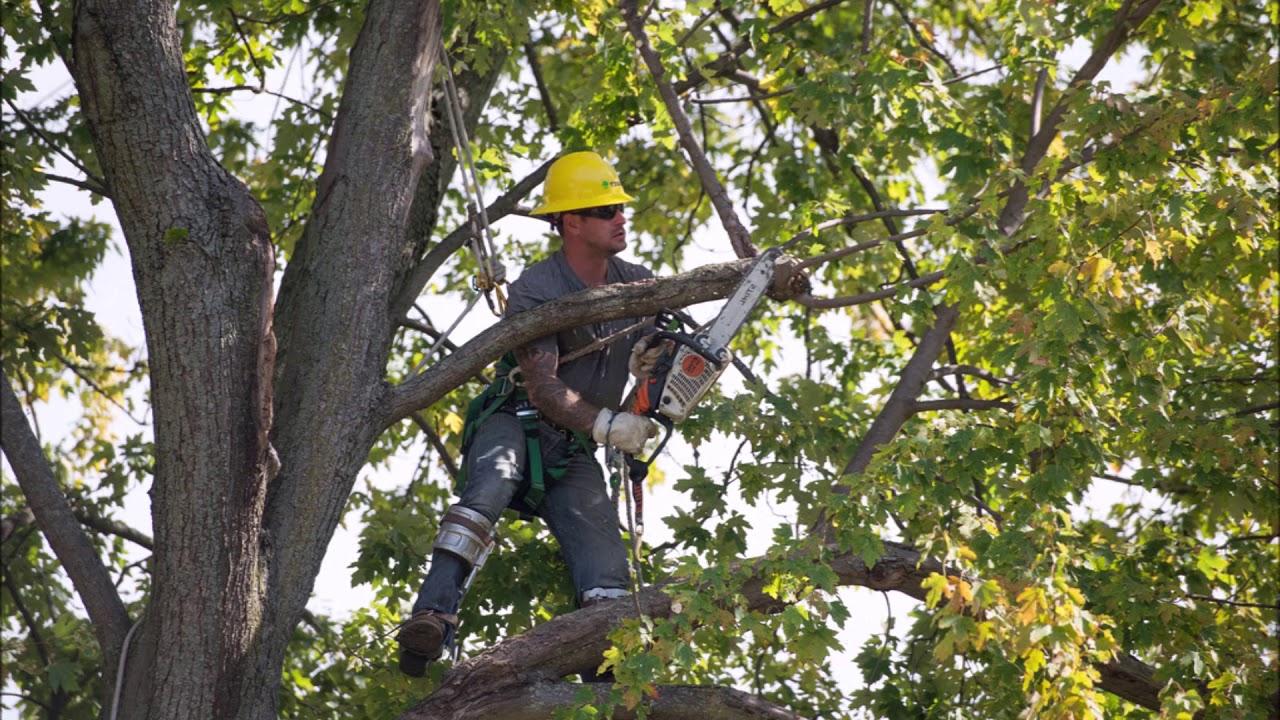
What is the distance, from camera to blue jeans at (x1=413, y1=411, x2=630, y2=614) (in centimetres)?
496

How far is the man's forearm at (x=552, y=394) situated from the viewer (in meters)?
5.09

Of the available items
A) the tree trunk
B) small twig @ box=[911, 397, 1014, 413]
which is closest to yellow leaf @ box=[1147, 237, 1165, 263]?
small twig @ box=[911, 397, 1014, 413]

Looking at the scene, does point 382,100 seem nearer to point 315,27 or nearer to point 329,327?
point 329,327

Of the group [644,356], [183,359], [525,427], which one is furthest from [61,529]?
[644,356]

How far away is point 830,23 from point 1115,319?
16.8ft

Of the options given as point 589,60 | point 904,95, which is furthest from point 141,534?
point 904,95

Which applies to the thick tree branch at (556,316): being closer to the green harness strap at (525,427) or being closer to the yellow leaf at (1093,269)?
the green harness strap at (525,427)

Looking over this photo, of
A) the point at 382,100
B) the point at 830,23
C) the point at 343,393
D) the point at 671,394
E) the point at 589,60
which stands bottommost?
the point at 343,393

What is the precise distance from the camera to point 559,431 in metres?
5.38

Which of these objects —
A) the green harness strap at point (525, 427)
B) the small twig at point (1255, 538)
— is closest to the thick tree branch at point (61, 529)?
the green harness strap at point (525, 427)

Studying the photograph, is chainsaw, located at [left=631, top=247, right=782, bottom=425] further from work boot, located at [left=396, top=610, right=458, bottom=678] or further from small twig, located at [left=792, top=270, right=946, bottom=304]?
work boot, located at [left=396, top=610, right=458, bottom=678]

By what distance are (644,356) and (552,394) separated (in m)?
0.38

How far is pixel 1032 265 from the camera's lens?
17.4ft

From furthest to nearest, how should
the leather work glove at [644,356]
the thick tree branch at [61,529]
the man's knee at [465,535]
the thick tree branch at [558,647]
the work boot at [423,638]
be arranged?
the leather work glove at [644,356] → the man's knee at [465,535] → the work boot at [423,638] → the thick tree branch at [61,529] → the thick tree branch at [558,647]
